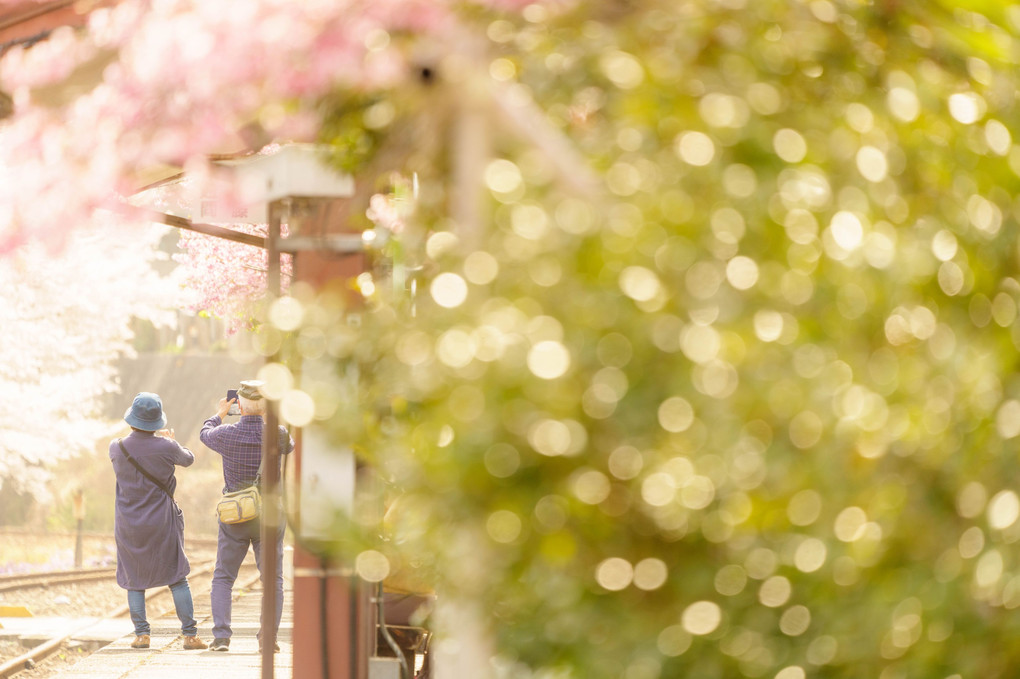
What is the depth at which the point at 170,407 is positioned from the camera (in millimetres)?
26891

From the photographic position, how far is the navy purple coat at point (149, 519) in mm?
7762

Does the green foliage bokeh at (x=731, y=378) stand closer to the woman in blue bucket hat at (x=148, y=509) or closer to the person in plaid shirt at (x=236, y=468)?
the person in plaid shirt at (x=236, y=468)

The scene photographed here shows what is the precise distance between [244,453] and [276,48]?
5613 mm

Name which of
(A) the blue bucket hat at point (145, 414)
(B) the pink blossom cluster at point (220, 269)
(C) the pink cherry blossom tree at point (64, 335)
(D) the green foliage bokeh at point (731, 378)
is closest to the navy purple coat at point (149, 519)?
(A) the blue bucket hat at point (145, 414)

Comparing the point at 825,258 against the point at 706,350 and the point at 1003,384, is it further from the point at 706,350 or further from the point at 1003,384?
the point at 1003,384

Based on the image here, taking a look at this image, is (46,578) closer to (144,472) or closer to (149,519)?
(149,519)

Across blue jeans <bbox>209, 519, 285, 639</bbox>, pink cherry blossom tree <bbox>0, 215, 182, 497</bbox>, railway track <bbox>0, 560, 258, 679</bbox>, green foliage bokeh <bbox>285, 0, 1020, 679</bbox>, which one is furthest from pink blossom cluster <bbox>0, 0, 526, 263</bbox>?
pink cherry blossom tree <bbox>0, 215, 182, 497</bbox>

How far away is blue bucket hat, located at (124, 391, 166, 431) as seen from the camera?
759 cm

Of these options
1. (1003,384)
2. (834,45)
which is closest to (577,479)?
(1003,384)

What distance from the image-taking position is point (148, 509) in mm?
7859

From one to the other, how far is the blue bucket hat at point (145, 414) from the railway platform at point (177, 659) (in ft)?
5.18

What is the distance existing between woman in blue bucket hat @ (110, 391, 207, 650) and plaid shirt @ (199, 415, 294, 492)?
28 centimetres

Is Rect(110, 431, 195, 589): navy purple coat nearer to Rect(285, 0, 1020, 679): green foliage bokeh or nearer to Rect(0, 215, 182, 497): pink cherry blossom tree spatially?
Rect(285, 0, 1020, 679): green foliage bokeh

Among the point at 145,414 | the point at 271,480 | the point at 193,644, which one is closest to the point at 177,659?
the point at 193,644
